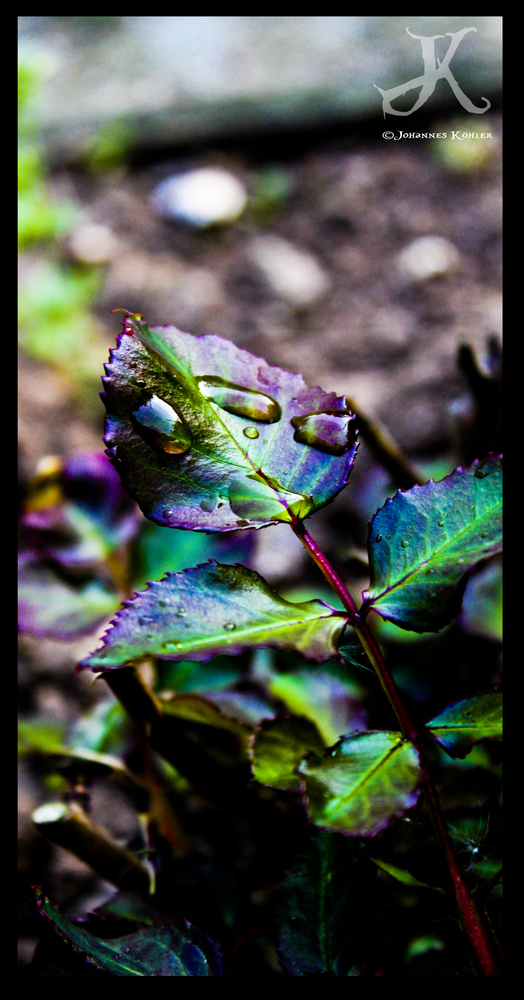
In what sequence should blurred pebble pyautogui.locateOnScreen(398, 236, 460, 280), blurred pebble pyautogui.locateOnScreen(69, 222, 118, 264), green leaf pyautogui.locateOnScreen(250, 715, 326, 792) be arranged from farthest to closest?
blurred pebble pyautogui.locateOnScreen(69, 222, 118, 264)
blurred pebble pyautogui.locateOnScreen(398, 236, 460, 280)
green leaf pyautogui.locateOnScreen(250, 715, 326, 792)

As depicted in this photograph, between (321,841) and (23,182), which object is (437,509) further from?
(23,182)

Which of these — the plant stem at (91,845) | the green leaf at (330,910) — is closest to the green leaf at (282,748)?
the green leaf at (330,910)

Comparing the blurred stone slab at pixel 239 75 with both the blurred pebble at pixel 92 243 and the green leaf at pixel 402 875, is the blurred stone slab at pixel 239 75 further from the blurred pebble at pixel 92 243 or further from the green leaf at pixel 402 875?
the green leaf at pixel 402 875

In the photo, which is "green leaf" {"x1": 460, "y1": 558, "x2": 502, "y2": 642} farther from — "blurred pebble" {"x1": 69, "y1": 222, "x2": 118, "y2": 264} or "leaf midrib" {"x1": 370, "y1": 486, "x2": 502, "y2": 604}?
"blurred pebble" {"x1": 69, "y1": 222, "x2": 118, "y2": 264}

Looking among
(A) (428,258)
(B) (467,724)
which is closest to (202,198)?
(A) (428,258)

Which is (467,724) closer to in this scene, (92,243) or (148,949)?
(148,949)

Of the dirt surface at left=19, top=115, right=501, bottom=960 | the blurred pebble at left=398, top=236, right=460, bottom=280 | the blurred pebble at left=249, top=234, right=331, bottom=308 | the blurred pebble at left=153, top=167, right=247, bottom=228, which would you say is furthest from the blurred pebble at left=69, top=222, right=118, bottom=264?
the blurred pebble at left=398, top=236, right=460, bottom=280
